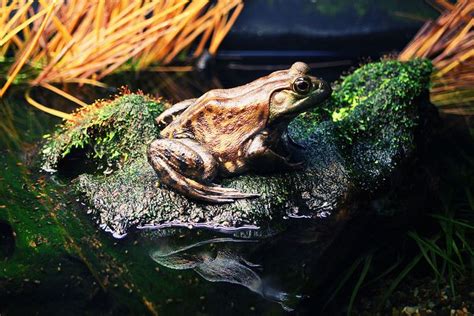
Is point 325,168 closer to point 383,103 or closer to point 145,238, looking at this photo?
point 383,103

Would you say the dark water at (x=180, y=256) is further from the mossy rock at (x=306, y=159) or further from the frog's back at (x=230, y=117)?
the frog's back at (x=230, y=117)

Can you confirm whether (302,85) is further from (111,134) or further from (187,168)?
(111,134)

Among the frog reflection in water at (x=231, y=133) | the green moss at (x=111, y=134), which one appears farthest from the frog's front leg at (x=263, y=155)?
the green moss at (x=111, y=134)

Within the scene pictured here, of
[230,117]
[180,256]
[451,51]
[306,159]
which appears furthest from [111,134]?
[451,51]

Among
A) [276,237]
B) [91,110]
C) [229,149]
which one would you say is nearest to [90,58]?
[91,110]

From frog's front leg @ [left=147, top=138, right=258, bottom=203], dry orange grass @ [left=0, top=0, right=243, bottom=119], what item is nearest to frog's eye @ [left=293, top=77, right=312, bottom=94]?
frog's front leg @ [left=147, top=138, right=258, bottom=203]
